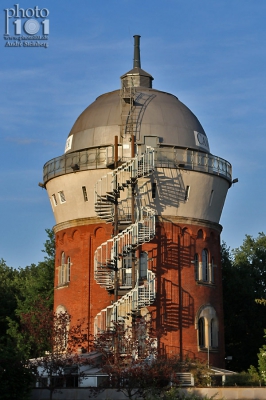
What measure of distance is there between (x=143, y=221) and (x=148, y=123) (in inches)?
315

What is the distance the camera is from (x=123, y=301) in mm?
49094

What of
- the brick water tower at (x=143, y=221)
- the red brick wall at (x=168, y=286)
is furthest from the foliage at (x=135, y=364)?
the brick water tower at (x=143, y=221)

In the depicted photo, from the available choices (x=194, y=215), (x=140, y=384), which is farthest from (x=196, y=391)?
(x=194, y=215)

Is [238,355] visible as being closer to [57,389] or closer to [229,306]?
[229,306]

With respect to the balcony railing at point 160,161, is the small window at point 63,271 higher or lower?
lower

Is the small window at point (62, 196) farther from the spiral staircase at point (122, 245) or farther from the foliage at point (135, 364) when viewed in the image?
the foliage at point (135, 364)

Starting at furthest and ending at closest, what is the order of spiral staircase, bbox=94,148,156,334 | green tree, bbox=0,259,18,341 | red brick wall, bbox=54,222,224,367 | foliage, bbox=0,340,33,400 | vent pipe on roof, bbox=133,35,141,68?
green tree, bbox=0,259,18,341
vent pipe on roof, bbox=133,35,141,68
red brick wall, bbox=54,222,224,367
spiral staircase, bbox=94,148,156,334
foliage, bbox=0,340,33,400

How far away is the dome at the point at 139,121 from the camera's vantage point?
5462cm

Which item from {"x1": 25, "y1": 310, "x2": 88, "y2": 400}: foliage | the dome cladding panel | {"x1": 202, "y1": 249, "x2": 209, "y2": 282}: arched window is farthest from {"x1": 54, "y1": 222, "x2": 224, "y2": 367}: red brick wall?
{"x1": 25, "y1": 310, "x2": 88, "y2": 400}: foliage

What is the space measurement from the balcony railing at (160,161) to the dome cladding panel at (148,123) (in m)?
0.76

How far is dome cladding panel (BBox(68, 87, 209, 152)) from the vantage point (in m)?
54.7

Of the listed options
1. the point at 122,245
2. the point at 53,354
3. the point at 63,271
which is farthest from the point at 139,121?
the point at 53,354

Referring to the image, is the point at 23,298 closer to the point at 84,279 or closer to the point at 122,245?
the point at 84,279

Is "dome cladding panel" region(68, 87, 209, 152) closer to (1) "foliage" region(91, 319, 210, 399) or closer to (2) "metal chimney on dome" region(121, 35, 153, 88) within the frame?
(2) "metal chimney on dome" region(121, 35, 153, 88)
